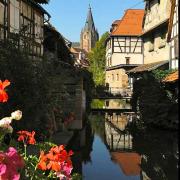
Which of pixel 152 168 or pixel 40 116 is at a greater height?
pixel 40 116

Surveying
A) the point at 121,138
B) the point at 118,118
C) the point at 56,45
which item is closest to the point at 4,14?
the point at 121,138

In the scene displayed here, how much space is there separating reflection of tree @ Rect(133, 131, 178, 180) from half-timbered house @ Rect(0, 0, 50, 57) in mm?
4745

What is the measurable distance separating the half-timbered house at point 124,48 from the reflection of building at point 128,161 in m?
33.8

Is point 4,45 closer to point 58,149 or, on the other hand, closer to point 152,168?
point 152,168

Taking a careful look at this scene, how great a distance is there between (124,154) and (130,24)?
39282mm

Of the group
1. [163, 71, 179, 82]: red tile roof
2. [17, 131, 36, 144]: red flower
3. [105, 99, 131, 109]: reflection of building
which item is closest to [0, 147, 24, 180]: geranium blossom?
[17, 131, 36, 144]: red flower

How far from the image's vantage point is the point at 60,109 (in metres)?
17.4

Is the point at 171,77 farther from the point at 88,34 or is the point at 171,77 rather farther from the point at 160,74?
the point at 88,34

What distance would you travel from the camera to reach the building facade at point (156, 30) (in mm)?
32263

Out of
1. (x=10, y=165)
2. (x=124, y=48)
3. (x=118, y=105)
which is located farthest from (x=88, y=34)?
(x=10, y=165)

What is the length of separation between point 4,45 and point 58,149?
308 inches

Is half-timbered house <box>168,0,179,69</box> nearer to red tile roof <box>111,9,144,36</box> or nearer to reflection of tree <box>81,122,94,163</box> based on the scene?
reflection of tree <box>81,122,94,163</box>

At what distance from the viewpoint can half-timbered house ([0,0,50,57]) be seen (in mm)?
14020

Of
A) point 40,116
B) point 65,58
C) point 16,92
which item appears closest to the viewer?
point 16,92
